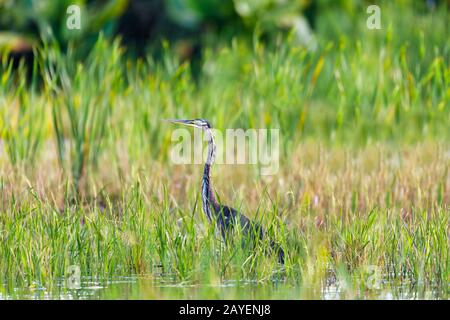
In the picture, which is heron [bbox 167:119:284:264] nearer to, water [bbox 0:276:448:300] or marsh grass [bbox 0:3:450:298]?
marsh grass [bbox 0:3:450:298]

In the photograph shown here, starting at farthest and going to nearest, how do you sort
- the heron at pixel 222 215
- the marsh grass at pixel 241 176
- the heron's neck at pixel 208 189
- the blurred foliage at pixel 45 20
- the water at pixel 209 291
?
the blurred foliage at pixel 45 20, the heron's neck at pixel 208 189, the heron at pixel 222 215, the marsh grass at pixel 241 176, the water at pixel 209 291

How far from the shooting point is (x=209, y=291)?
5164 mm

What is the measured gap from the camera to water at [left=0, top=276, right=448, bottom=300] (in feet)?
16.7

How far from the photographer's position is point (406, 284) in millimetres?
5344

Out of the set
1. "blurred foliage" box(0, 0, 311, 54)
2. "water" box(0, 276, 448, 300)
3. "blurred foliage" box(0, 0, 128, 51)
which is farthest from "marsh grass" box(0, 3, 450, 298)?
"blurred foliage" box(0, 0, 128, 51)

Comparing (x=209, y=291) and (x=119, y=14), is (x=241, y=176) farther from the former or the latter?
(x=119, y=14)

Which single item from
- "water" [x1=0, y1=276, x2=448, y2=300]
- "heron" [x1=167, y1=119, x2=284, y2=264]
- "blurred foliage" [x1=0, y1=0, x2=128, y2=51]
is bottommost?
"water" [x1=0, y1=276, x2=448, y2=300]

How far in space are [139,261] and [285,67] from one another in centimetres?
317

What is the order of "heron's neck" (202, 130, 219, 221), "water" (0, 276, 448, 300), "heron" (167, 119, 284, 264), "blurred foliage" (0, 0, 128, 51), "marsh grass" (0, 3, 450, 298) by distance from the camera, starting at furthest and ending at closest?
"blurred foliage" (0, 0, 128, 51) < "heron's neck" (202, 130, 219, 221) < "heron" (167, 119, 284, 264) < "marsh grass" (0, 3, 450, 298) < "water" (0, 276, 448, 300)

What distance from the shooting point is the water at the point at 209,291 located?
16.7ft

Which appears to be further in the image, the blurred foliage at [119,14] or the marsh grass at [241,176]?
the blurred foliage at [119,14]

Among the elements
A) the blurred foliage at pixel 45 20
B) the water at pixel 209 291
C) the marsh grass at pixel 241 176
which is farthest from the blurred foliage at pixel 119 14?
the water at pixel 209 291

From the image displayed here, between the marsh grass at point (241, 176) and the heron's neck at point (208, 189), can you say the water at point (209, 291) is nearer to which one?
the marsh grass at point (241, 176)
